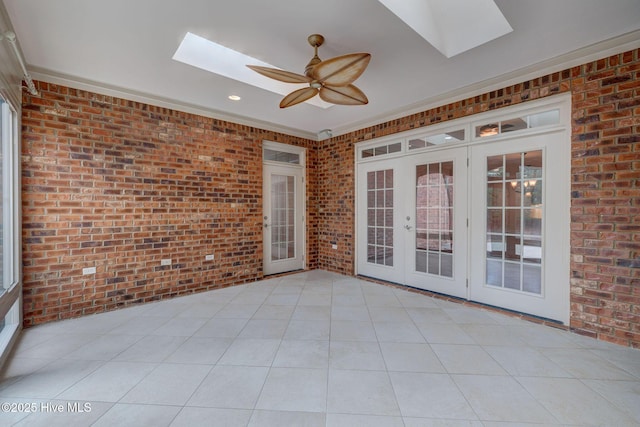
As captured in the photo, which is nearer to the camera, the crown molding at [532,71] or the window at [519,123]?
the crown molding at [532,71]

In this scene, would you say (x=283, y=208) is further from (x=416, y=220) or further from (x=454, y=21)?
(x=454, y=21)

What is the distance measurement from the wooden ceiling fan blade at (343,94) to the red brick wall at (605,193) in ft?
6.23

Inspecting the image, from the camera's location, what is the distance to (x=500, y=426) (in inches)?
59.2

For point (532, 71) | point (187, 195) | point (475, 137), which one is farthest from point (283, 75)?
point (532, 71)

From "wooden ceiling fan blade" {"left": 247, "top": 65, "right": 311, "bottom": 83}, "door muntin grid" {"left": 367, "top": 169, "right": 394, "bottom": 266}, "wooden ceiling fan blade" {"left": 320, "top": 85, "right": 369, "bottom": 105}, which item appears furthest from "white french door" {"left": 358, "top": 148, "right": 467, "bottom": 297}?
"wooden ceiling fan blade" {"left": 247, "top": 65, "right": 311, "bottom": 83}

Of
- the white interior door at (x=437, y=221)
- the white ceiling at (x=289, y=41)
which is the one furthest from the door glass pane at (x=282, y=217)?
the white interior door at (x=437, y=221)

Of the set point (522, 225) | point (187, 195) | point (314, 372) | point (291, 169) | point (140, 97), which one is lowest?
point (314, 372)

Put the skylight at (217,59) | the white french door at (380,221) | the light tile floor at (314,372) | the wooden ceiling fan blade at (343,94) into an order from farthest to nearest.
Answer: the white french door at (380,221) < the skylight at (217,59) < the wooden ceiling fan blade at (343,94) < the light tile floor at (314,372)

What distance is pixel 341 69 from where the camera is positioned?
6.98 feet

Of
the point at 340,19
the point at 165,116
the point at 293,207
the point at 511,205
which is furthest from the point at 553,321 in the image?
the point at 165,116

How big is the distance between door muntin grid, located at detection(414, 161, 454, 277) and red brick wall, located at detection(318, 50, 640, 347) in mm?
1217

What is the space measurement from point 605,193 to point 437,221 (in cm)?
166

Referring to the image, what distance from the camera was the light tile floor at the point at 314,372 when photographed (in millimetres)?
1595

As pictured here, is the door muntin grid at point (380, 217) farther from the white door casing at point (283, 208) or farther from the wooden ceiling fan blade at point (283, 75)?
the wooden ceiling fan blade at point (283, 75)
